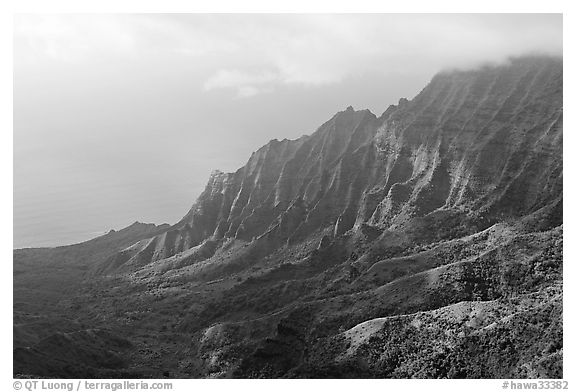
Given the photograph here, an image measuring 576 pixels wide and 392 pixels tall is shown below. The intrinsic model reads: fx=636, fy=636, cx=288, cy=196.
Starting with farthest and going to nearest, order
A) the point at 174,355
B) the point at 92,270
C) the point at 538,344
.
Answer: the point at 92,270 < the point at 174,355 < the point at 538,344

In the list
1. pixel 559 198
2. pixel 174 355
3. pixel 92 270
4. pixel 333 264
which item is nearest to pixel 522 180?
pixel 559 198

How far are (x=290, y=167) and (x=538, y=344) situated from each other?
3743 inches

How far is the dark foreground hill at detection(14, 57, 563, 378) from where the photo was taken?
6888 centimetres

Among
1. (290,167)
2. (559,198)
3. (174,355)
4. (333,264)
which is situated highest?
(290,167)

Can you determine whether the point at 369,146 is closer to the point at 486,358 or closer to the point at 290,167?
the point at 290,167

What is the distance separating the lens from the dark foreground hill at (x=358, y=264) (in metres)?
68.9

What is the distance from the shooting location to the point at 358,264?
99.4 m

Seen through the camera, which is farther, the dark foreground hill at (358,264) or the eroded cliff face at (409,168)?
the eroded cliff face at (409,168)

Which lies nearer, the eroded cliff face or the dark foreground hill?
the dark foreground hill

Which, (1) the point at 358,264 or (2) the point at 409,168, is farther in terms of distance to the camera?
(2) the point at 409,168

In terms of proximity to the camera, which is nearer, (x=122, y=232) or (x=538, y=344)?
(x=538, y=344)

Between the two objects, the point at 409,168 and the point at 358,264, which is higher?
the point at 409,168

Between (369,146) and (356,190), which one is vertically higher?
(369,146)

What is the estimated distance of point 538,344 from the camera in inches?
2339
